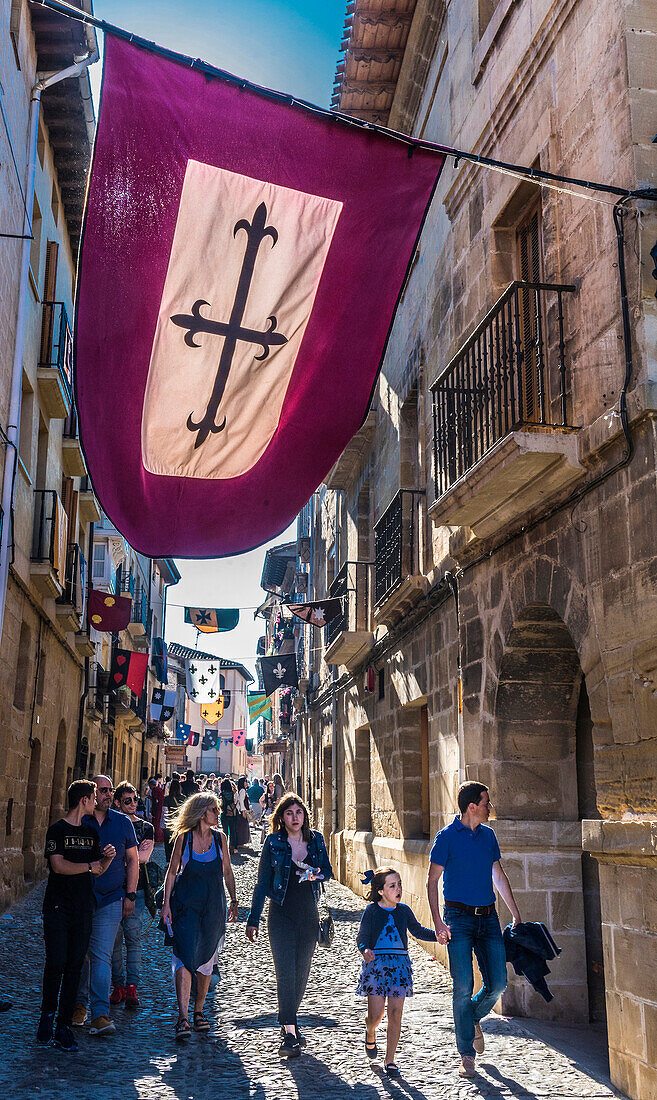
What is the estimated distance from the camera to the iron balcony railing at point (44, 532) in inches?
551

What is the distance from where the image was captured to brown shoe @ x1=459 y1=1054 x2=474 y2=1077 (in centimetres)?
549

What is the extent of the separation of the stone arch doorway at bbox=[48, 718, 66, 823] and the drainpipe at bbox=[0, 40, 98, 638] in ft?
21.3

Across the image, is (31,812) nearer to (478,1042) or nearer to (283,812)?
(283,812)

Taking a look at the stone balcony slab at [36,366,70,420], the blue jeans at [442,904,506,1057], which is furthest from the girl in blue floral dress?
the stone balcony slab at [36,366,70,420]

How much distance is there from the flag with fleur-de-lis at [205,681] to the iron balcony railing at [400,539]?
2105 cm

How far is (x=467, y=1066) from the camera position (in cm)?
551

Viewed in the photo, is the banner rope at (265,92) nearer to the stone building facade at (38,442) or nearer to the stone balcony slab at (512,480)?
the stone balcony slab at (512,480)

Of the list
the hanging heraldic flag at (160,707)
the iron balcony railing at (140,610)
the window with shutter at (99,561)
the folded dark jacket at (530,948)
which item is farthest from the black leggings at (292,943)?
the hanging heraldic flag at (160,707)

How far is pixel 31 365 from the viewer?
14.1 metres

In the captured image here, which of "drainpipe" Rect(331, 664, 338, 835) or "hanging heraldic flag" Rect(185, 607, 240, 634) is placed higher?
"hanging heraldic flag" Rect(185, 607, 240, 634)

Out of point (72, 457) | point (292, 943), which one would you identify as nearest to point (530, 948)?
point (292, 943)

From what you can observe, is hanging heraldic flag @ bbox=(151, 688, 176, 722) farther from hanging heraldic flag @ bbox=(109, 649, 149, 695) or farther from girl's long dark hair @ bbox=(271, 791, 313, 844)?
girl's long dark hair @ bbox=(271, 791, 313, 844)

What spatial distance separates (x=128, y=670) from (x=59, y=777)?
157 inches

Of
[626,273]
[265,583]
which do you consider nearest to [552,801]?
[626,273]
